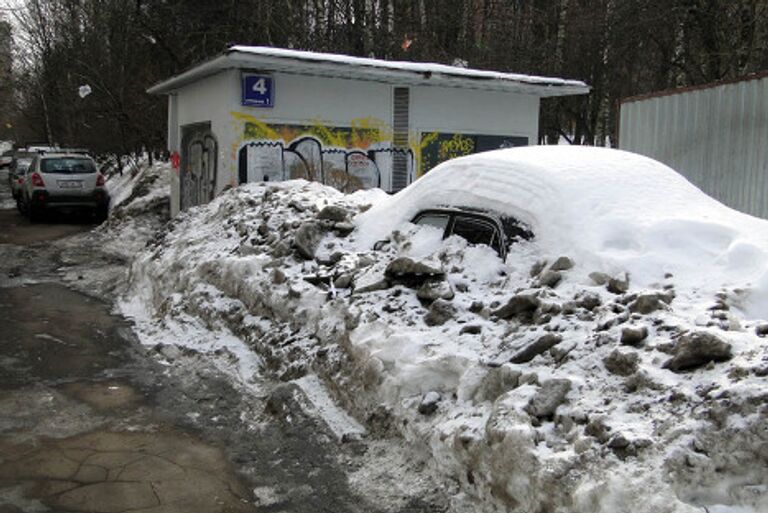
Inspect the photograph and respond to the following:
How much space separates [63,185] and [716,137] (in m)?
15.7

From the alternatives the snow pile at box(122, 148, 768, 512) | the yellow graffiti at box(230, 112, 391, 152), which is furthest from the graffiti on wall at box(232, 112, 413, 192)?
the snow pile at box(122, 148, 768, 512)

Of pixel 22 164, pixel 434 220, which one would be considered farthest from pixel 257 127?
pixel 22 164

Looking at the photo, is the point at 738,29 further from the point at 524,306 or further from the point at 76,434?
the point at 76,434

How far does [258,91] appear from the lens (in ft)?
39.0

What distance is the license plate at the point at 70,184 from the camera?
18.4m

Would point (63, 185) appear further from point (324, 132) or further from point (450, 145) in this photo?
point (450, 145)

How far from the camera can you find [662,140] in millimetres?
10492

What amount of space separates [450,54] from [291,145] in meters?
12.7

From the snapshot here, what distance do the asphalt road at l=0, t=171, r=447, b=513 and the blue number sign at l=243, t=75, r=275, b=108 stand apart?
5.31m

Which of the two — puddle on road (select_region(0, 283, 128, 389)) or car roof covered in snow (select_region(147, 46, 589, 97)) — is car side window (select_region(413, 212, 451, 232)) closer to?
puddle on road (select_region(0, 283, 128, 389))

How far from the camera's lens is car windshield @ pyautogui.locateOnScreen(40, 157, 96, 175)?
18.4 meters

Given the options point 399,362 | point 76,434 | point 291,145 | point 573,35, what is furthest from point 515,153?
point 573,35

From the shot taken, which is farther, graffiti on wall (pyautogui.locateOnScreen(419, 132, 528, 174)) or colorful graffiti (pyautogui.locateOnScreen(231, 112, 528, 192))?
graffiti on wall (pyautogui.locateOnScreen(419, 132, 528, 174))

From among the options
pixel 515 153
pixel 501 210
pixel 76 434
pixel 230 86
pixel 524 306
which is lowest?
pixel 76 434
